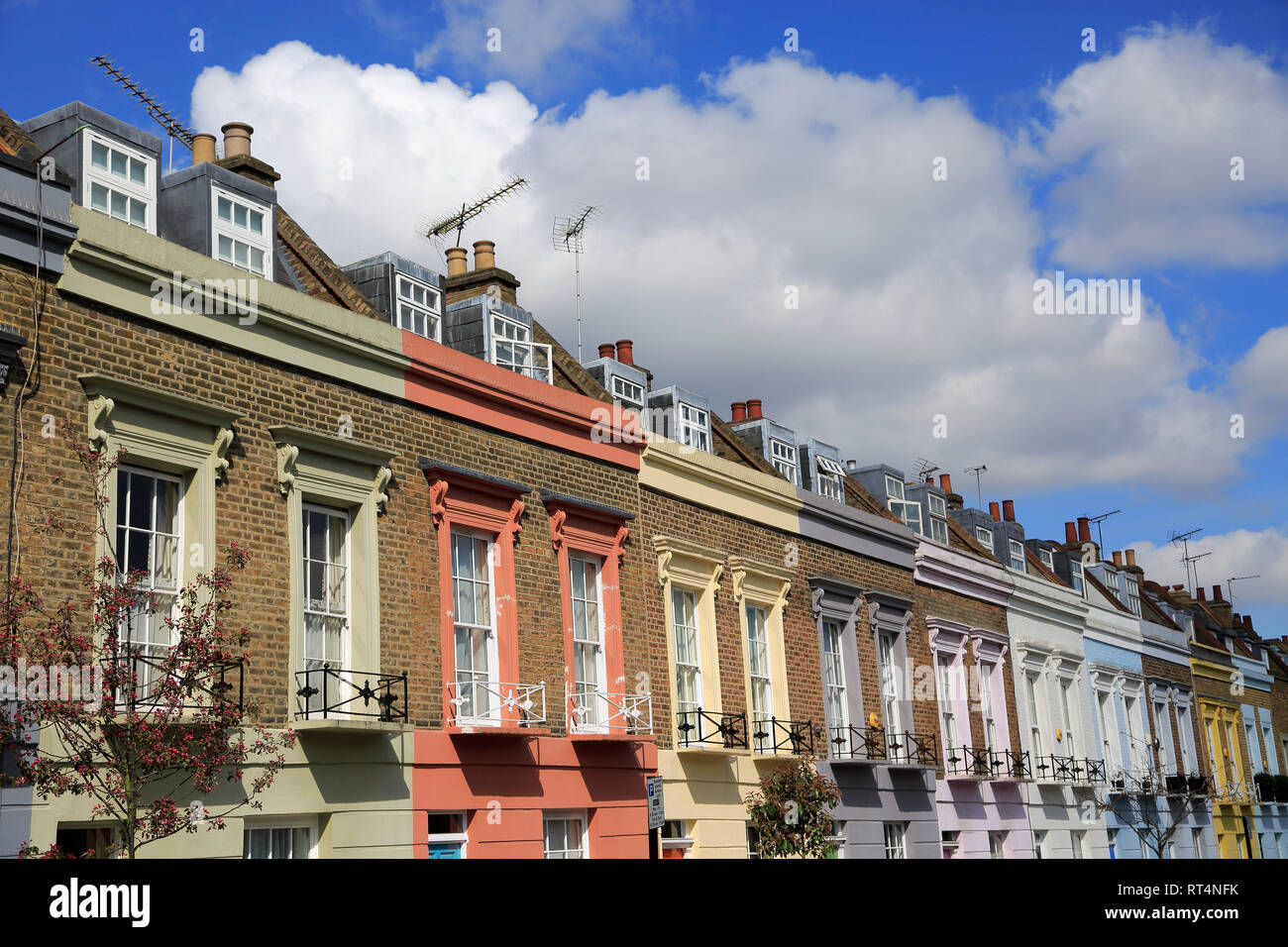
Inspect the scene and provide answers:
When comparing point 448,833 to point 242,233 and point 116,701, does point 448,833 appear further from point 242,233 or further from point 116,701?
point 242,233

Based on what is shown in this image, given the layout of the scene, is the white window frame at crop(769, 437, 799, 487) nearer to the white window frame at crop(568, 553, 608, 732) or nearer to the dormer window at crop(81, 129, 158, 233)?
the white window frame at crop(568, 553, 608, 732)

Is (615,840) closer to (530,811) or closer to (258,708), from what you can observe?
(530,811)

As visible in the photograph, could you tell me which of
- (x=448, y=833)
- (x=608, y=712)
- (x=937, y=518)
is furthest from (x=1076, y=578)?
(x=448, y=833)

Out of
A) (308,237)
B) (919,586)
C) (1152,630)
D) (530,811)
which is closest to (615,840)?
(530,811)

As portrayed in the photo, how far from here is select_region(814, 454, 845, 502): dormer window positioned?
27734 millimetres

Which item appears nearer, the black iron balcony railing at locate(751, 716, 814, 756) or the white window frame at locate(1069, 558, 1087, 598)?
the black iron balcony railing at locate(751, 716, 814, 756)

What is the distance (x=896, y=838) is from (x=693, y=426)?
8973 mm

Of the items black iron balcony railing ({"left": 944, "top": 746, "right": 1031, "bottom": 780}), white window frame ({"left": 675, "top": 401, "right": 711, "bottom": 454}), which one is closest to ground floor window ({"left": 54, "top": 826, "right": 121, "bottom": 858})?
white window frame ({"left": 675, "top": 401, "right": 711, "bottom": 454})

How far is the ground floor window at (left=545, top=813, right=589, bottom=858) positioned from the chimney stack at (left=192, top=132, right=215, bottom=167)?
9780 mm

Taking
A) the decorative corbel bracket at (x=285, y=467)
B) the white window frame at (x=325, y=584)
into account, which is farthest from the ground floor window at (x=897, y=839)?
the decorative corbel bracket at (x=285, y=467)

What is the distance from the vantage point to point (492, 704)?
55.0 feet

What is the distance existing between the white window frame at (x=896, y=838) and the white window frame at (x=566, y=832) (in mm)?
8548

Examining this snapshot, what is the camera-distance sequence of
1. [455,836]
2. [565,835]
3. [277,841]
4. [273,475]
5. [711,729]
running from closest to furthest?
[277,841]
[273,475]
[455,836]
[565,835]
[711,729]

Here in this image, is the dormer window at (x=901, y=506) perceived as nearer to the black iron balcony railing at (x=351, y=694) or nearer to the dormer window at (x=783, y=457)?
the dormer window at (x=783, y=457)
